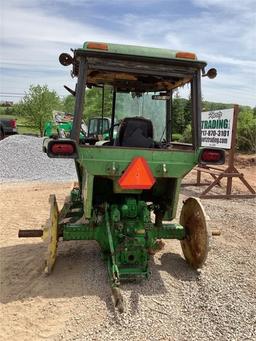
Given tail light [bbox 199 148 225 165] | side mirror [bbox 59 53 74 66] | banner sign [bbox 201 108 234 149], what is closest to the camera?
side mirror [bbox 59 53 74 66]

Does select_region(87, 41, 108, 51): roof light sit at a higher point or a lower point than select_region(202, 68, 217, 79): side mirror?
higher

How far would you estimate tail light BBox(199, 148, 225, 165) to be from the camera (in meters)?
4.49

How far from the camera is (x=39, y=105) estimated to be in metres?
28.9

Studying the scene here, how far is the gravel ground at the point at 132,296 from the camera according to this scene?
3539mm

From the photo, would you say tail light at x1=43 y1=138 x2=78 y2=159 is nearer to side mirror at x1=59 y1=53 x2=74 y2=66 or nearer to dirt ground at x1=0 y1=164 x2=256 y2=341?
side mirror at x1=59 y1=53 x2=74 y2=66

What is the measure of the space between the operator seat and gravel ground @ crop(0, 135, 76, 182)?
7318 mm

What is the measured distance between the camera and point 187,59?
4293mm

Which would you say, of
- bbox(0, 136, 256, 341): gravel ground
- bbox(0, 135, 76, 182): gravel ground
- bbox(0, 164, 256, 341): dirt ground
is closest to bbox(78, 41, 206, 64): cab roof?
bbox(0, 136, 256, 341): gravel ground

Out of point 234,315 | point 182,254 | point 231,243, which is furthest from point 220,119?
point 234,315

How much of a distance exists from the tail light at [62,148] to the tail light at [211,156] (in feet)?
4.43

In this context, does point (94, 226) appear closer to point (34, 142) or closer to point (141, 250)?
point (141, 250)

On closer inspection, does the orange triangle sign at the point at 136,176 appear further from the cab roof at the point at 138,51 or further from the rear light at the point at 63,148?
the cab roof at the point at 138,51

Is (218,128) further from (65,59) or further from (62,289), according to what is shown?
(62,289)

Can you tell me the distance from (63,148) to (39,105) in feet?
84.4
